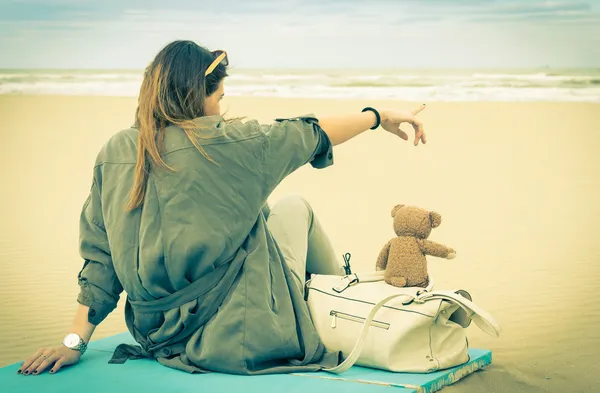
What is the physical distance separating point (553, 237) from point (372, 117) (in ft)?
12.7

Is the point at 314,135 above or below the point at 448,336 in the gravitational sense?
above

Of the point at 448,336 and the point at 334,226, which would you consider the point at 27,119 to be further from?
the point at 448,336

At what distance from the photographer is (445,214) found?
713 cm

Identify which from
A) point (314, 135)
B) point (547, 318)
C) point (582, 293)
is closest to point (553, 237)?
point (582, 293)

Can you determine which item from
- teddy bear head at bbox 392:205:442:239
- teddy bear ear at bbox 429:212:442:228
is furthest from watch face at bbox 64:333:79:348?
teddy bear ear at bbox 429:212:442:228

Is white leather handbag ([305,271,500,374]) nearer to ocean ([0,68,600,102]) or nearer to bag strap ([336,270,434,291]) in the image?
bag strap ([336,270,434,291])

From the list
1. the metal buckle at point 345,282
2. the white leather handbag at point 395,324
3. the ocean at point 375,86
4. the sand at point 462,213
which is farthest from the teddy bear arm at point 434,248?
the ocean at point 375,86

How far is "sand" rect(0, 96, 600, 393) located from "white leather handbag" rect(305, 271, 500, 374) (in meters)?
0.16

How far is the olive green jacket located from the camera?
2668 mm

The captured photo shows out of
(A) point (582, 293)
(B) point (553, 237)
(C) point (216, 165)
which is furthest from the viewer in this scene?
(B) point (553, 237)

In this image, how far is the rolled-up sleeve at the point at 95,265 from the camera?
2.88 meters

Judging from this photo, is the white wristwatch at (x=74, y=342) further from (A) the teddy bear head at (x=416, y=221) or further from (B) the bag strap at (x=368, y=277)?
(A) the teddy bear head at (x=416, y=221)

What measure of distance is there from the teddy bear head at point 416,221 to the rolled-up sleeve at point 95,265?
1115 mm

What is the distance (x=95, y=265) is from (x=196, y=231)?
0.48m
